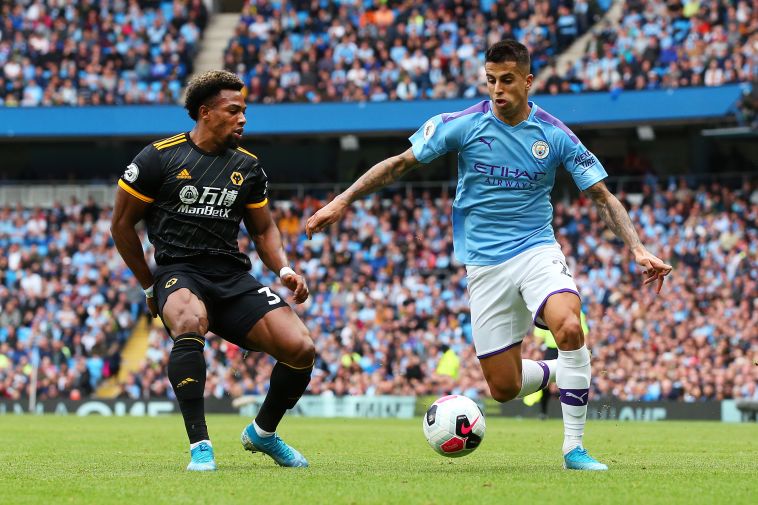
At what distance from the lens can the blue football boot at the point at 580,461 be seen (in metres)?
7.87

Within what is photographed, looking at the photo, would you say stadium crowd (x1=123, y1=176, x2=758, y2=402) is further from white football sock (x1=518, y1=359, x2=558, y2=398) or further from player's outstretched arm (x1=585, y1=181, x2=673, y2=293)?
player's outstretched arm (x1=585, y1=181, x2=673, y2=293)

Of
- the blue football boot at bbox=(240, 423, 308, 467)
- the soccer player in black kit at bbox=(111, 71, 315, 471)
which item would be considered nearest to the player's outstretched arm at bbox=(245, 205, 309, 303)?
the soccer player in black kit at bbox=(111, 71, 315, 471)

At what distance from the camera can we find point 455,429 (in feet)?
27.7

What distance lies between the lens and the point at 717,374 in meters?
22.4

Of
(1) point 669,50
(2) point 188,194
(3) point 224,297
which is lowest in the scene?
(3) point 224,297

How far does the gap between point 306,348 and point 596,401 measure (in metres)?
14.8

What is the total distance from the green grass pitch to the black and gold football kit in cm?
112

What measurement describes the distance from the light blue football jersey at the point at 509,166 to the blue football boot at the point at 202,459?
244 cm

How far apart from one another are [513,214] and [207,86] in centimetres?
232

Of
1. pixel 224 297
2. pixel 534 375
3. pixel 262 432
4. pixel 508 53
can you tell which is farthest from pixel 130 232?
pixel 534 375

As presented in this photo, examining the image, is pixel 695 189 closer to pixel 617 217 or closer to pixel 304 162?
pixel 304 162

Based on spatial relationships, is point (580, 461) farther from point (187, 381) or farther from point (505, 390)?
point (187, 381)

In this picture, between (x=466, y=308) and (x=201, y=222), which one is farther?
(x=466, y=308)

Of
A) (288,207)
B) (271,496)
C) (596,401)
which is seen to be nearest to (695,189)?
(596,401)
